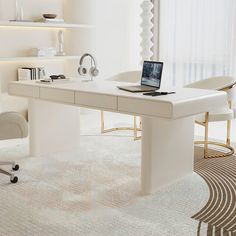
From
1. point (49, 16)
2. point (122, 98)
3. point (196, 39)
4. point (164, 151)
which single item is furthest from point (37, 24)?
point (164, 151)

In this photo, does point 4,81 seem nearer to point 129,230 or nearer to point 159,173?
point 159,173

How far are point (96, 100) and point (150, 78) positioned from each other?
0.54m

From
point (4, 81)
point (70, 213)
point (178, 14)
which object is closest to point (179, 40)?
point (178, 14)

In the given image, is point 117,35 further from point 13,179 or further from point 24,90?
point 13,179

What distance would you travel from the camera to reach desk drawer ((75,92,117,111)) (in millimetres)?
3113

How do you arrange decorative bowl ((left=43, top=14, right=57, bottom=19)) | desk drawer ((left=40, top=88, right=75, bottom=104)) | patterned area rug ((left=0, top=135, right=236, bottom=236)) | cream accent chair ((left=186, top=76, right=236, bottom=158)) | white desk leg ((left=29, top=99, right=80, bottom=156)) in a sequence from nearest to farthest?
patterned area rug ((left=0, top=135, right=236, bottom=236)) → desk drawer ((left=40, top=88, right=75, bottom=104)) → cream accent chair ((left=186, top=76, right=236, bottom=158)) → white desk leg ((left=29, top=99, right=80, bottom=156)) → decorative bowl ((left=43, top=14, right=57, bottom=19))

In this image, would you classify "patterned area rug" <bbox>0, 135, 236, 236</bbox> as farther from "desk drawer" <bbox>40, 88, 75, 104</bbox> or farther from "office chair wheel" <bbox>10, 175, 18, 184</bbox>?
"desk drawer" <bbox>40, 88, 75, 104</bbox>

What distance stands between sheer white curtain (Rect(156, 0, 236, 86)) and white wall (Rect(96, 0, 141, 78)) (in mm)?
548

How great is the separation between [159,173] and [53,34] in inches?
145

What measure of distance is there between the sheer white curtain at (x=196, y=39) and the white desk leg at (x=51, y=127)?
2.69 metres

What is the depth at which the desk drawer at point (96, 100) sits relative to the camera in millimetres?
3113

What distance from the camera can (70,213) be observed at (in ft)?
9.04

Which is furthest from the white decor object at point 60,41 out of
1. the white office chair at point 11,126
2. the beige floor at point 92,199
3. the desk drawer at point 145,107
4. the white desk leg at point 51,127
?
the desk drawer at point 145,107

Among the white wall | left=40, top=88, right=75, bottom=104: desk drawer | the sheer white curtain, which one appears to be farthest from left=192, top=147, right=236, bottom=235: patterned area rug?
the white wall
